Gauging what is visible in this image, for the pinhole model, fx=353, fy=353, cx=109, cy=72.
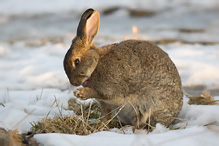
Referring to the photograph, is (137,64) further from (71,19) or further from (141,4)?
(141,4)

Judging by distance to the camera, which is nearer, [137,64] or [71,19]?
[137,64]

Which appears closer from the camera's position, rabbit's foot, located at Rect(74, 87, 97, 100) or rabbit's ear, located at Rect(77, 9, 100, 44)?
rabbit's foot, located at Rect(74, 87, 97, 100)

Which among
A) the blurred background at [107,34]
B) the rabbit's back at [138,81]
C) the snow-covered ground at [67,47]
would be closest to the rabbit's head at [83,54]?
the rabbit's back at [138,81]

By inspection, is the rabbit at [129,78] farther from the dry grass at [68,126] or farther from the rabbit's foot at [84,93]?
the dry grass at [68,126]

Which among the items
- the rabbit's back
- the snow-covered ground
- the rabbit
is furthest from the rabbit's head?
the snow-covered ground

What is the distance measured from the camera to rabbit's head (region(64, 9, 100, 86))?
12.9 ft

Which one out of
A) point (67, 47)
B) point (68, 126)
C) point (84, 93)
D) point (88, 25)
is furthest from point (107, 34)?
point (68, 126)

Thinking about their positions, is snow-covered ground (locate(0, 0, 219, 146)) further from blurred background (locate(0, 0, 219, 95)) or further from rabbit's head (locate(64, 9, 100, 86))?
rabbit's head (locate(64, 9, 100, 86))

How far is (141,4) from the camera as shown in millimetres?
13977

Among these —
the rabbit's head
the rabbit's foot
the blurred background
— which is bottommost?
the blurred background

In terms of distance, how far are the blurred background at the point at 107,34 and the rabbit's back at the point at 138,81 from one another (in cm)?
220

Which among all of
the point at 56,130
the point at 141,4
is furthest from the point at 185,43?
the point at 56,130

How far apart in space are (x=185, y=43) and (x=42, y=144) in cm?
752

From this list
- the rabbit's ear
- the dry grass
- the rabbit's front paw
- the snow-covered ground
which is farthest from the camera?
the rabbit's ear
